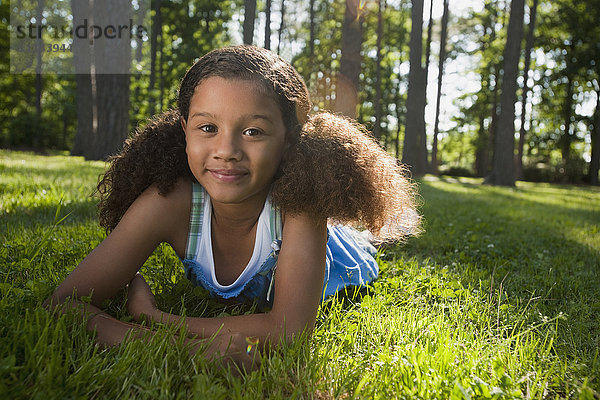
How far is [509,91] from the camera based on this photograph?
14359 millimetres

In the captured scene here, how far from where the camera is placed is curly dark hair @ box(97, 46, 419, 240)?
2.00 meters

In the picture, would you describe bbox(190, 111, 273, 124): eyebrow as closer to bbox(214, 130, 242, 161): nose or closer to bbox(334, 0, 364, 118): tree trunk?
bbox(214, 130, 242, 161): nose

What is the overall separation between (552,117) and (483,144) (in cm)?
440

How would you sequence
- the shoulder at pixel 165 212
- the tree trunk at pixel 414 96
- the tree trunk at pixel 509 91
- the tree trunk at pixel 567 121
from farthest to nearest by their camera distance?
the tree trunk at pixel 567 121, the tree trunk at pixel 509 91, the tree trunk at pixel 414 96, the shoulder at pixel 165 212

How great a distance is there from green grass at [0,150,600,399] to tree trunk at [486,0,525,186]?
1196 cm

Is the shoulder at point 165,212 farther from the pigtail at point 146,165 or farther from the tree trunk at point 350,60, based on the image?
the tree trunk at point 350,60

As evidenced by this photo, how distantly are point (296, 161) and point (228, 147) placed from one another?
32 cm

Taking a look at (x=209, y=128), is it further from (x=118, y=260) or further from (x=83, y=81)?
(x=83, y=81)

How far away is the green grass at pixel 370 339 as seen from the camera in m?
1.43

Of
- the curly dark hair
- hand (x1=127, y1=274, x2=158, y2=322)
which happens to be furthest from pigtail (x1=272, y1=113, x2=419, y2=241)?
hand (x1=127, y1=274, x2=158, y2=322)

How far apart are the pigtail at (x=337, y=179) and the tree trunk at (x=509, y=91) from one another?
46.1ft

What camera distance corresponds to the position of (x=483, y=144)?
29812 mm

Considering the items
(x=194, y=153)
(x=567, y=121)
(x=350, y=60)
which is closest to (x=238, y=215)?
(x=194, y=153)

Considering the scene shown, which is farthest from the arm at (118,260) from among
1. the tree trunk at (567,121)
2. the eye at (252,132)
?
the tree trunk at (567,121)
